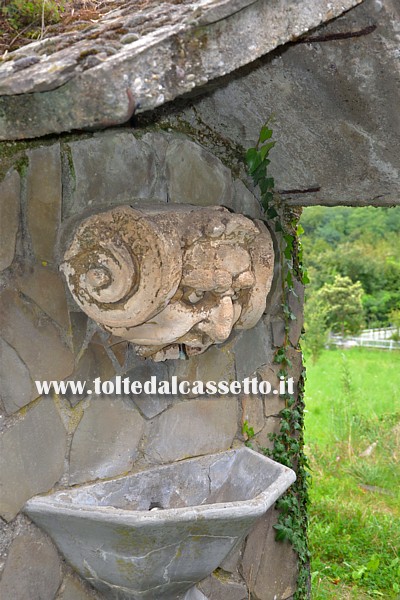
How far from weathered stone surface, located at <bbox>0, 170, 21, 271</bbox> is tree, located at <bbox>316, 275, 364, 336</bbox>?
16678mm

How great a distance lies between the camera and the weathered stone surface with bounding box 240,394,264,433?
291 centimetres

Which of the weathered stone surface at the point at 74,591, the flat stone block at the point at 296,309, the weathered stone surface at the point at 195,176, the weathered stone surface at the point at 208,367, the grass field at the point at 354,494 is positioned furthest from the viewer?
the grass field at the point at 354,494

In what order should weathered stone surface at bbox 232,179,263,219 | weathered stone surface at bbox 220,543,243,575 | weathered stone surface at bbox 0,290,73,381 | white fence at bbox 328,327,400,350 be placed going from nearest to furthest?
weathered stone surface at bbox 0,290,73,381
weathered stone surface at bbox 232,179,263,219
weathered stone surface at bbox 220,543,243,575
white fence at bbox 328,327,400,350

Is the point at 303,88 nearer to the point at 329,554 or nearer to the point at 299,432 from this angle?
the point at 299,432

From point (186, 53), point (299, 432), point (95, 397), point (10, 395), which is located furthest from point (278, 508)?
point (186, 53)

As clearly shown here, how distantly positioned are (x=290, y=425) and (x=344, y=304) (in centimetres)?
1656

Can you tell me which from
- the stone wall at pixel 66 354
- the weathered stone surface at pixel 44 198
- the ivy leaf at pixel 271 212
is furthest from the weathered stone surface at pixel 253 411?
the weathered stone surface at pixel 44 198

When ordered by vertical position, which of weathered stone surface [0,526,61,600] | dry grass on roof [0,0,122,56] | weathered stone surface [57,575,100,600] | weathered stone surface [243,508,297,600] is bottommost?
weathered stone surface [243,508,297,600]

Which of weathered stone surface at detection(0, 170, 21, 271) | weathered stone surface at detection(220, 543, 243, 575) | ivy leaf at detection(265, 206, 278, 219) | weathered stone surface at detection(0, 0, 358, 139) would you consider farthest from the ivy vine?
weathered stone surface at detection(0, 0, 358, 139)

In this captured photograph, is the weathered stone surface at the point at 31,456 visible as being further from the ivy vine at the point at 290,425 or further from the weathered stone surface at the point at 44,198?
the ivy vine at the point at 290,425

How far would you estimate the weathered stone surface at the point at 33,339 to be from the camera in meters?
2.19

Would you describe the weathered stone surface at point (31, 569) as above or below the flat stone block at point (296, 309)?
below

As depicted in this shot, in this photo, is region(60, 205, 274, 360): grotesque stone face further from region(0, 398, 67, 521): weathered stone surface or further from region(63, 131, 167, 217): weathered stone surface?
region(0, 398, 67, 521): weathered stone surface

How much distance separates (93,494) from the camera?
7.77ft
